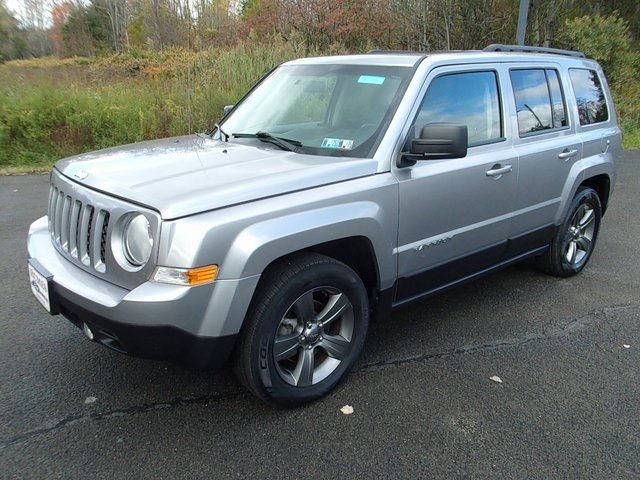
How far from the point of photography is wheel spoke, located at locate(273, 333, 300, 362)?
274 centimetres

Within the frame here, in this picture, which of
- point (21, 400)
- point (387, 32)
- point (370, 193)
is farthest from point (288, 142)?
point (387, 32)

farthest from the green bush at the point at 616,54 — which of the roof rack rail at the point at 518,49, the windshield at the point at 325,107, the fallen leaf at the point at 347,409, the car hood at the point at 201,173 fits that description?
the fallen leaf at the point at 347,409

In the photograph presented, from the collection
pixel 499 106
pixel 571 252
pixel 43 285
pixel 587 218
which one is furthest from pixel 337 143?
pixel 587 218

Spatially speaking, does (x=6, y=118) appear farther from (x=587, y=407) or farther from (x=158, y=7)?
(x=158, y=7)

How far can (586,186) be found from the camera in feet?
16.1

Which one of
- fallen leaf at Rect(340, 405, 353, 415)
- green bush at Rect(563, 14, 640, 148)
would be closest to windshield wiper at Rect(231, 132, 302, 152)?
fallen leaf at Rect(340, 405, 353, 415)

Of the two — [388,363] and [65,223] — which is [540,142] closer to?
[388,363]

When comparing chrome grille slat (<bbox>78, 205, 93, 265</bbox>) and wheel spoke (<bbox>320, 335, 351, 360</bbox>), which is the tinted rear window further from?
chrome grille slat (<bbox>78, 205, 93, 265</bbox>)

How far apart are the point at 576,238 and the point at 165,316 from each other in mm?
3982

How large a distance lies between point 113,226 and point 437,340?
2.25m

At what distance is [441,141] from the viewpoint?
2.96 m

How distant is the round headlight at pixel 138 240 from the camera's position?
245 cm

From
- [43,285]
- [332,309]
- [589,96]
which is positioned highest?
[589,96]

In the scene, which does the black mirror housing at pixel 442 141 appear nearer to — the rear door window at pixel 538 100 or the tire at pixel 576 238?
the rear door window at pixel 538 100
